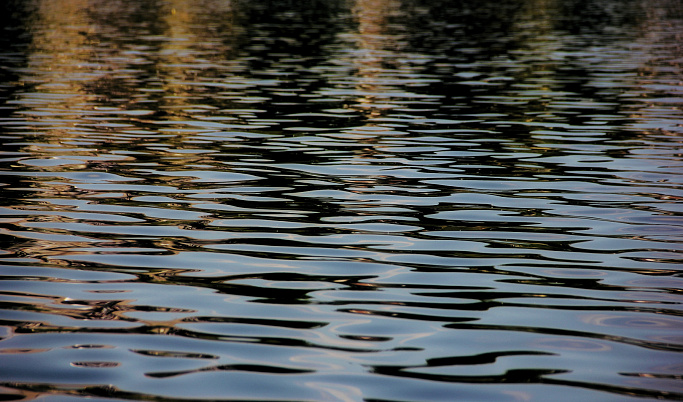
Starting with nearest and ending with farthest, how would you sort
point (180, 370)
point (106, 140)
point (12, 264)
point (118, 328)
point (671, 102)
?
point (180, 370), point (118, 328), point (12, 264), point (106, 140), point (671, 102)

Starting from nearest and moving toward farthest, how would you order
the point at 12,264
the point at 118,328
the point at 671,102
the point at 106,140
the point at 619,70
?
the point at 118,328, the point at 12,264, the point at 106,140, the point at 671,102, the point at 619,70

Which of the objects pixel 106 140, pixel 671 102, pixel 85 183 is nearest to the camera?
pixel 85 183

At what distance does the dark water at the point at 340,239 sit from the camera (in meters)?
5.17

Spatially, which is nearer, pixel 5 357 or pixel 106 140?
pixel 5 357

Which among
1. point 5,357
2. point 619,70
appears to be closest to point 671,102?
point 619,70

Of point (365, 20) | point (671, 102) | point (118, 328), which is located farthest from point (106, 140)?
point (365, 20)

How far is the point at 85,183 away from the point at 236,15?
3701 cm

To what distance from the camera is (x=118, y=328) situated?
572 centimetres

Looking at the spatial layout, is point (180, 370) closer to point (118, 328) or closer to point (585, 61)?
point (118, 328)

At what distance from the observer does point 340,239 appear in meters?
8.00

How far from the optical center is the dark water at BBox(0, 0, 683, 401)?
5.17m

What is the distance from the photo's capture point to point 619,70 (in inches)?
918

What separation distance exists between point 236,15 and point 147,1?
622 inches

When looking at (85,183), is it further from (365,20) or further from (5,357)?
(365,20)
